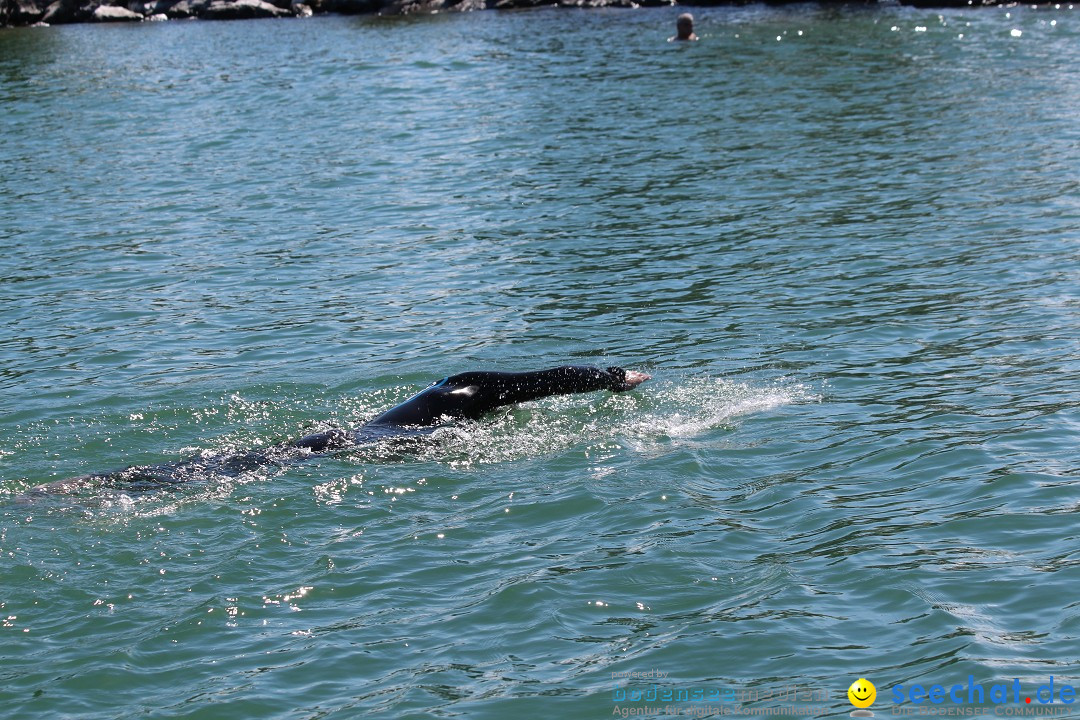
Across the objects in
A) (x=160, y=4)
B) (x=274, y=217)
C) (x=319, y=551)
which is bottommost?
(x=319, y=551)

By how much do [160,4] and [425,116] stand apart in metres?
32.7

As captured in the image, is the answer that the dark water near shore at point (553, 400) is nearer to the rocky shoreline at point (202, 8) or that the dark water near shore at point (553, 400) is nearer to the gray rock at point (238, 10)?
the rocky shoreline at point (202, 8)

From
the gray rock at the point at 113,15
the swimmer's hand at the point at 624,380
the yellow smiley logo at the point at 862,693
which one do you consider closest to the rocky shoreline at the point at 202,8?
the gray rock at the point at 113,15

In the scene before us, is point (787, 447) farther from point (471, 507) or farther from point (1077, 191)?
point (1077, 191)

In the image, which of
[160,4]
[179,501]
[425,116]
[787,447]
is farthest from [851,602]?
[160,4]

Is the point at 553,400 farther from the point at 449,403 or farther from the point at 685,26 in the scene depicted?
the point at 685,26

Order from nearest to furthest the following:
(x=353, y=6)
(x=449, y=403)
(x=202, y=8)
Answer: (x=449, y=403)
(x=353, y=6)
(x=202, y=8)

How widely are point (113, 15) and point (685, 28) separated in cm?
2914

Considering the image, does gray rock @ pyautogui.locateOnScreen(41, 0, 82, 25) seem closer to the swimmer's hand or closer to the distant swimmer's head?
the distant swimmer's head

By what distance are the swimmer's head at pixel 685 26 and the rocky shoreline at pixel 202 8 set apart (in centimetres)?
1435

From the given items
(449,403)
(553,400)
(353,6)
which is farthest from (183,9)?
(449,403)

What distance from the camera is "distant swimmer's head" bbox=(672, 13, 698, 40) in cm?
3634

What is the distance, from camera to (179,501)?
970 cm

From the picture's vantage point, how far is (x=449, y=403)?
10.6 metres
